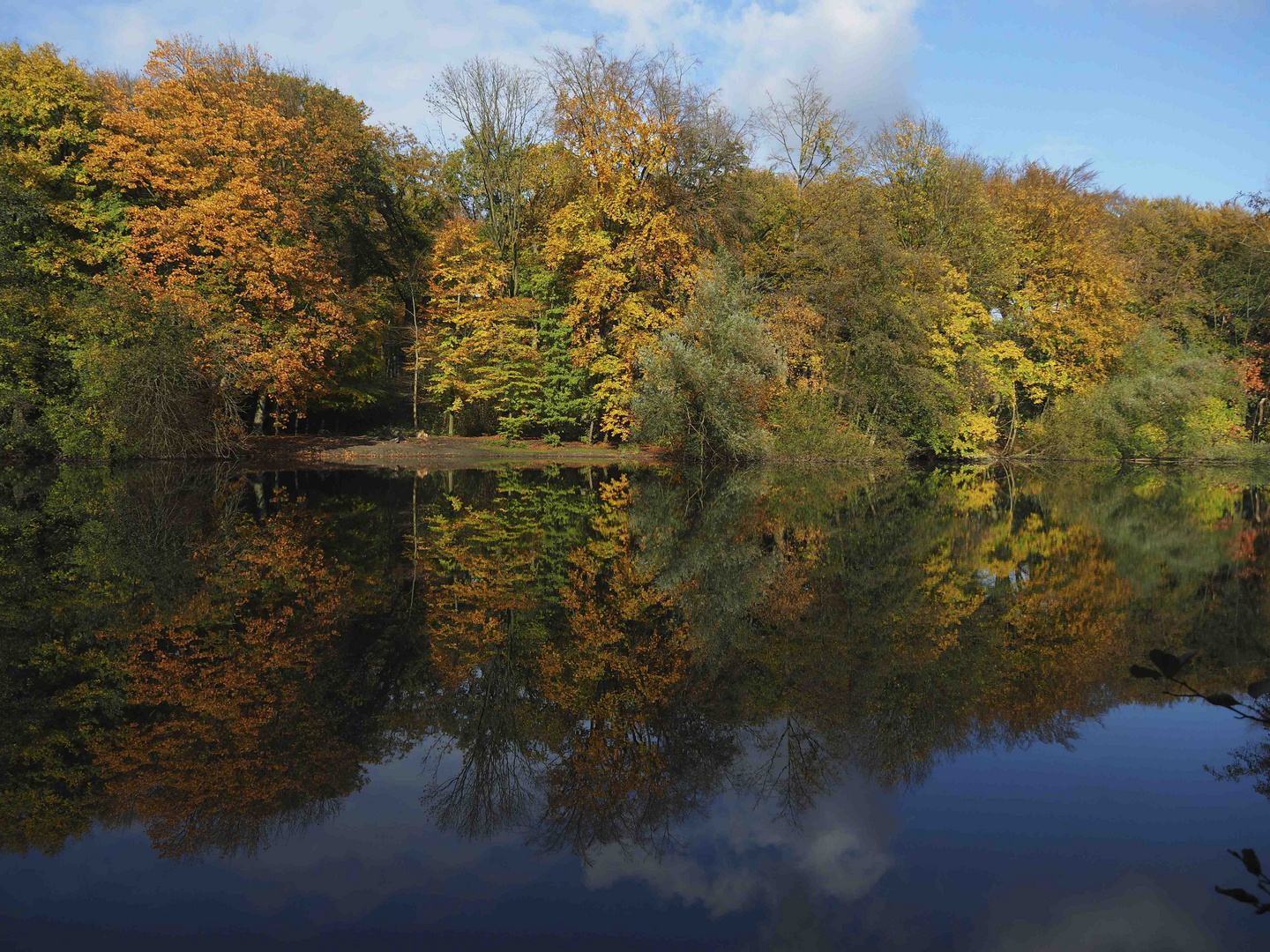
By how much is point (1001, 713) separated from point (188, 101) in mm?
31025

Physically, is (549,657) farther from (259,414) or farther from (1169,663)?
(259,414)

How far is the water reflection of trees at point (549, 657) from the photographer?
4.18m

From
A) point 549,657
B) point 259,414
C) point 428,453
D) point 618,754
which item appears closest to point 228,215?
point 259,414

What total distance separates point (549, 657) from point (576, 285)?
27557 mm

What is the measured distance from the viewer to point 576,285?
1266 inches

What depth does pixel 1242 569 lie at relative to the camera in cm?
988

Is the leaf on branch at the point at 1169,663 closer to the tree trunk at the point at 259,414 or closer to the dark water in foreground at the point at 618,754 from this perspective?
the dark water in foreground at the point at 618,754

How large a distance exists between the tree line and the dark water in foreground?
18.1 metres

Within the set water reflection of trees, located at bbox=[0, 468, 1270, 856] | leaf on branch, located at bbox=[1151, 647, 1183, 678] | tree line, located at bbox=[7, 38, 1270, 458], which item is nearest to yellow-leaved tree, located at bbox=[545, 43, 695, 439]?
tree line, located at bbox=[7, 38, 1270, 458]

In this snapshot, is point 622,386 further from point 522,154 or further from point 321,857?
point 321,857

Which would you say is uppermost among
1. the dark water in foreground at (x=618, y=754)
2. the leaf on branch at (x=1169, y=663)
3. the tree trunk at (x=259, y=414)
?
the tree trunk at (x=259, y=414)

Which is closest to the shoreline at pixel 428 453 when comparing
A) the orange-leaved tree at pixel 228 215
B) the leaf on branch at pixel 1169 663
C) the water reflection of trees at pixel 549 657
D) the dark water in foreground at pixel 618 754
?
the orange-leaved tree at pixel 228 215

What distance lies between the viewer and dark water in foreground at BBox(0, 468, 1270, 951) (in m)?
3.23

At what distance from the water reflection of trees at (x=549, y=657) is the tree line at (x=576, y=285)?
14625mm
